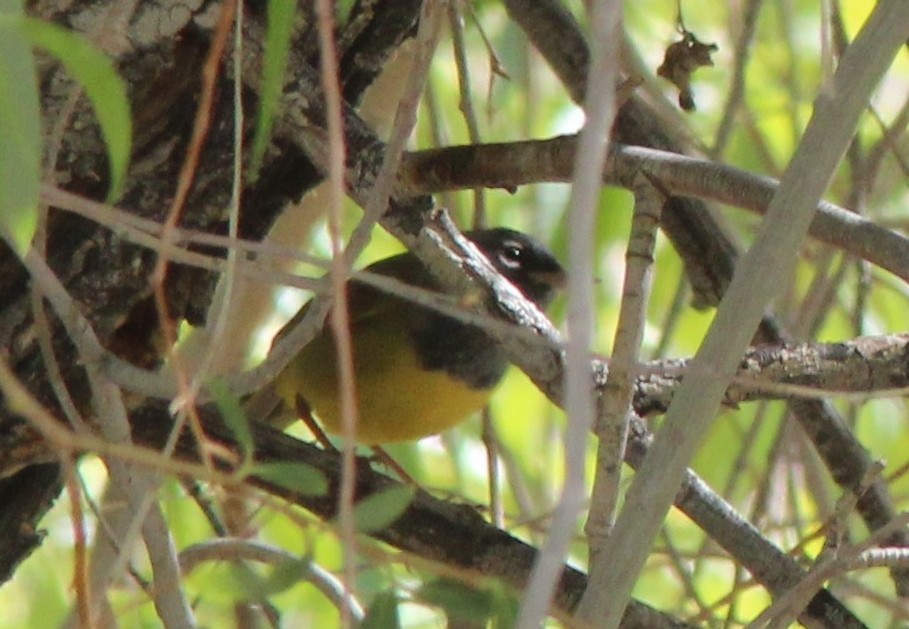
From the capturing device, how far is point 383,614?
1185mm

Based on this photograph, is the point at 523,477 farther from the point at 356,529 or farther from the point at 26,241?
the point at 26,241

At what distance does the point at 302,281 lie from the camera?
4.00 ft

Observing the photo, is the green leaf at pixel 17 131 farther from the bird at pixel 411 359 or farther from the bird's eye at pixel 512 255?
the bird's eye at pixel 512 255

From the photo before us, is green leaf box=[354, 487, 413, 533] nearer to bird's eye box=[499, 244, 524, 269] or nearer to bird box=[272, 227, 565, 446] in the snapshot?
bird box=[272, 227, 565, 446]

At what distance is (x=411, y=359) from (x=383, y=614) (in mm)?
1807

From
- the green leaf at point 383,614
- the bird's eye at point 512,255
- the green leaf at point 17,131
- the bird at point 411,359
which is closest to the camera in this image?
the green leaf at point 17,131

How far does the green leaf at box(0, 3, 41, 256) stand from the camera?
94cm

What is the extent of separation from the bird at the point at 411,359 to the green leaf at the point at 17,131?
181 cm

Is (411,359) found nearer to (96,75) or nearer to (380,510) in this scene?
(380,510)

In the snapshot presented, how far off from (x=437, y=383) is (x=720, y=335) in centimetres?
179

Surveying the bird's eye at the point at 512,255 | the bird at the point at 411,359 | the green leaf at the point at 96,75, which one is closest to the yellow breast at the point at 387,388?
the bird at the point at 411,359

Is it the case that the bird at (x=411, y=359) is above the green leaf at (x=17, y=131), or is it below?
above

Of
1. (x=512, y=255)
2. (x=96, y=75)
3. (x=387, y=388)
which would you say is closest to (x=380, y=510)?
(x=96, y=75)

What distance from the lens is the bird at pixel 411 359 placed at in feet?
9.52
